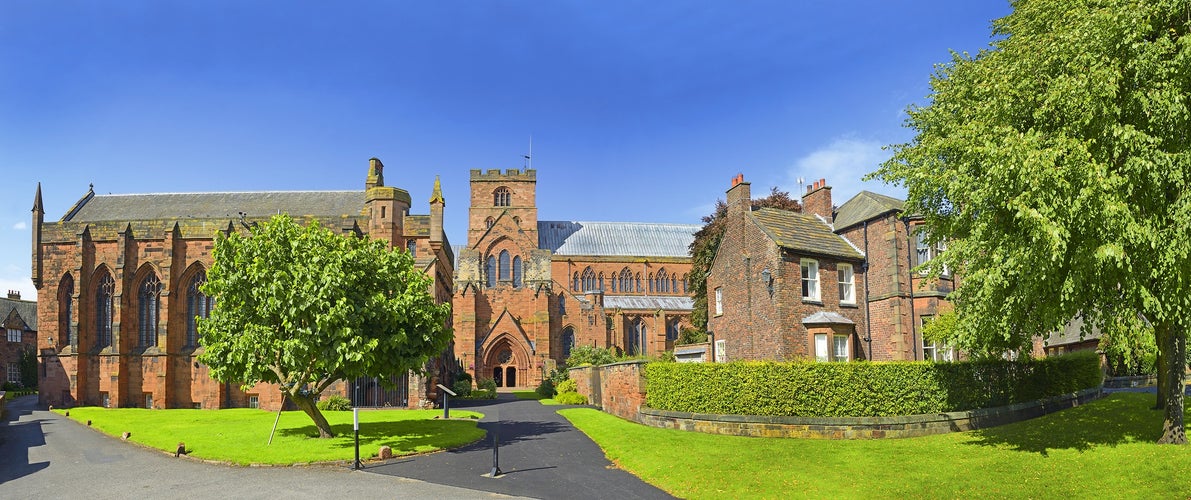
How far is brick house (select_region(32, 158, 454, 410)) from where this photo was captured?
39438mm

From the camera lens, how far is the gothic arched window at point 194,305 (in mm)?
40750

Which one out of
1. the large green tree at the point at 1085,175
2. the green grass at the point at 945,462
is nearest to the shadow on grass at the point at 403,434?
the green grass at the point at 945,462

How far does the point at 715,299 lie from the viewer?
32.0 m

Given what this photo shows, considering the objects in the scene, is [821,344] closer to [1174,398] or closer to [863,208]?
[863,208]

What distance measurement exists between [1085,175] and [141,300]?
44.2 m

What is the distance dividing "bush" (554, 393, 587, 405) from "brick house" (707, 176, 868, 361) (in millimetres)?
11347

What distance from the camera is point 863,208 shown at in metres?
30.8

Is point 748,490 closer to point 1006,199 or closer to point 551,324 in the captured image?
point 1006,199

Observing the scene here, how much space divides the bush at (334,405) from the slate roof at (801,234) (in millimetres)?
21765

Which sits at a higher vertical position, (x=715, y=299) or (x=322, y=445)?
(x=715, y=299)

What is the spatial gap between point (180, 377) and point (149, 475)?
81.5ft

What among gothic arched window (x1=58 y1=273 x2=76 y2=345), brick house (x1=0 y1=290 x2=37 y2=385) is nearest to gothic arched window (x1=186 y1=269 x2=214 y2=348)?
gothic arched window (x1=58 y1=273 x2=76 y2=345)

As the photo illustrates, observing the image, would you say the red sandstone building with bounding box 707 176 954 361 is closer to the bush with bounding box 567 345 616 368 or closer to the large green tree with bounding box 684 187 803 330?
Result: the large green tree with bounding box 684 187 803 330

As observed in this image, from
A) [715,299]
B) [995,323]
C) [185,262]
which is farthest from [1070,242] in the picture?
[185,262]
